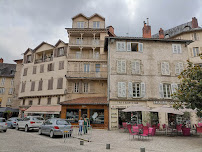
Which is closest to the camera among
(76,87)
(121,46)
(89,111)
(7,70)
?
(89,111)

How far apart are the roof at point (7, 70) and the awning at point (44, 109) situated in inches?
638

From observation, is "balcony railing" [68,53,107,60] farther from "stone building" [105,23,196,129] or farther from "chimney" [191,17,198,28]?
"chimney" [191,17,198,28]

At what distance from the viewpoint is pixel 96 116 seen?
66.7 feet

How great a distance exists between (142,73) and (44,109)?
1516cm

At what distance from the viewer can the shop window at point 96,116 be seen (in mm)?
20055

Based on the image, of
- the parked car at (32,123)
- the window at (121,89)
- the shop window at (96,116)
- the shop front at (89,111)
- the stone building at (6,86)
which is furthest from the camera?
the stone building at (6,86)

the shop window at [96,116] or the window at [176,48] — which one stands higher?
the window at [176,48]

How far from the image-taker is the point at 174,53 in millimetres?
21547

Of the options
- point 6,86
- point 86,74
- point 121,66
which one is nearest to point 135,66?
point 121,66

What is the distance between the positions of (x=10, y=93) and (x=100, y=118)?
2569cm

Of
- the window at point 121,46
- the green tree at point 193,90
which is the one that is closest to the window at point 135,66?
the window at point 121,46

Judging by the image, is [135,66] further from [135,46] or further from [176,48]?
[176,48]

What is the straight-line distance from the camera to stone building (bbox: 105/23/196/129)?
19406 millimetres

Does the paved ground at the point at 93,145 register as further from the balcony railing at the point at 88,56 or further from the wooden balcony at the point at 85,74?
the balcony railing at the point at 88,56
